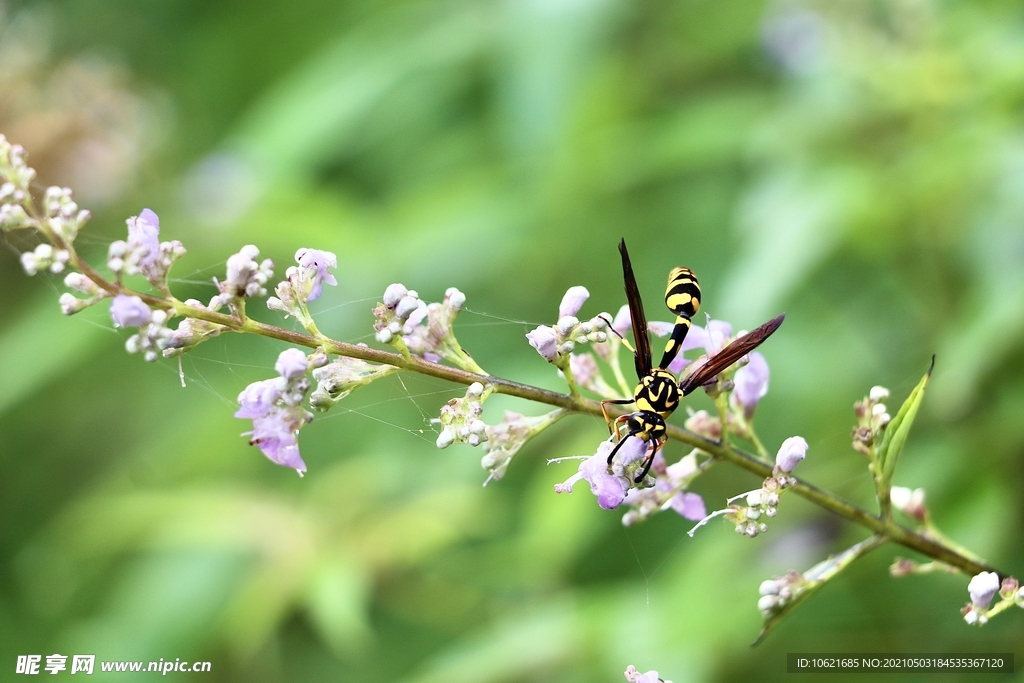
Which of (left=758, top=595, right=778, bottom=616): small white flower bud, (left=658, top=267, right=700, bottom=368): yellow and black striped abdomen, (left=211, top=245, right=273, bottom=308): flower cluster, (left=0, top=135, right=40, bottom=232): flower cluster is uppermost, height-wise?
(left=0, top=135, right=40, bottom=232): flower cluster

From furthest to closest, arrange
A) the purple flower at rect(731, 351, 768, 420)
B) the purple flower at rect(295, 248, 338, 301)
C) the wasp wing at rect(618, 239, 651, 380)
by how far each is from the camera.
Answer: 1. the purple flower at rect(731, 351, 768, 420)
2. the purple flower at rect(295, 248, 338, 301)
3. the wasp wing at rect(618, 239, 651, 380)

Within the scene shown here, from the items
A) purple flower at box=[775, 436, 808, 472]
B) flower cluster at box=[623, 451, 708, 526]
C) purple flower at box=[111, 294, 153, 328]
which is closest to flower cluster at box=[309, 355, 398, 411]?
purple flower at box=[111, 294, 153, 328]

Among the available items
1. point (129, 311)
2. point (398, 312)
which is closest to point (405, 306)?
point (398, 312)

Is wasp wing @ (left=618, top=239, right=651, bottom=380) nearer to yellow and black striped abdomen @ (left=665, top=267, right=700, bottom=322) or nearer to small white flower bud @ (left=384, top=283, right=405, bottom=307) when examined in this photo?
yellow and black striped abdomen @ (left=665, top=267, right=700, bottom=322)

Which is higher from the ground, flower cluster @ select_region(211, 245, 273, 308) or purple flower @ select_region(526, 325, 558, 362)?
flower cluster @ select_region(211, 245, 273, 308)

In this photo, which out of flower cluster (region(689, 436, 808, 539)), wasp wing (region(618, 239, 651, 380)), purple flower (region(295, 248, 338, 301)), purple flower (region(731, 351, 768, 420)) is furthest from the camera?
purple flower (region(731, 351, 768, 420))

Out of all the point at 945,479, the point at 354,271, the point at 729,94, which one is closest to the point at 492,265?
the point at 354,271

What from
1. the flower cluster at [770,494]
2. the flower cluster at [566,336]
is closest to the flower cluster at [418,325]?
the flower cluster at [566,336]

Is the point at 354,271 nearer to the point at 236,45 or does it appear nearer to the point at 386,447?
the point at 386,447
